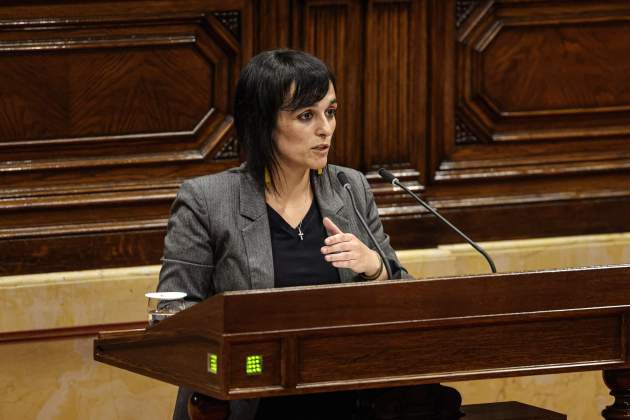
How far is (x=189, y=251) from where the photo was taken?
10.4 ft

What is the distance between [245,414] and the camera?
9.72 feet

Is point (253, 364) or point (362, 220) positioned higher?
point (362, 220)

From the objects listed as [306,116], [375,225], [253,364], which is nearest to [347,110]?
[375,225]

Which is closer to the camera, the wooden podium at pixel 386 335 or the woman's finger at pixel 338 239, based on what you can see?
the wooden podium at pixel 386 335

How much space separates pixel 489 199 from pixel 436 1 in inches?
27.4

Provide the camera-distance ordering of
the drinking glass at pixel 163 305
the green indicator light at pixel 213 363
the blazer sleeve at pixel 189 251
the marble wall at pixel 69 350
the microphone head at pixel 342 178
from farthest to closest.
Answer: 1. the marble wall at pixel 69 350
2. the microphone head at pixel 342 178
3. the blazer sleeve at pixel 189 251
4. the drinking glass at pixel 163 305
5. the green indicator light at pixel 213 363

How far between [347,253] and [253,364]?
0.46 metres

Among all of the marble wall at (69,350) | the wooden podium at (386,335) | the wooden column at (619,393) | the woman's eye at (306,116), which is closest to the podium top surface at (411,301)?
the wooden podium at (386,335)

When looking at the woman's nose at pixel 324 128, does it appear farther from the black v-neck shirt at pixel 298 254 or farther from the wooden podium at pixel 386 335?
the wooden podium at pixel 386 335

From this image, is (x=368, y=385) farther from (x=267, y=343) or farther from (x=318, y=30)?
(x=318, y=30)

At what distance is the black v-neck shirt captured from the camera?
126 inches

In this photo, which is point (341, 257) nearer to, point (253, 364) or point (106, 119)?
point (253, 364)

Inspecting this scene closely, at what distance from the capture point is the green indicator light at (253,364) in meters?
2.62

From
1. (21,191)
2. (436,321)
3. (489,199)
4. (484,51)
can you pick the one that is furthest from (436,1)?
(436,321)
